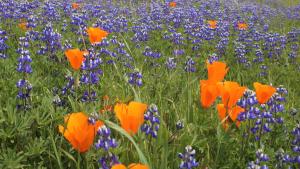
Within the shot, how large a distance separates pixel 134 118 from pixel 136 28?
4.54 m

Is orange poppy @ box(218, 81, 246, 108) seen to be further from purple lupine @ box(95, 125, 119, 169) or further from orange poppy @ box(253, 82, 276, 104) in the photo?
purple lupine @ box(95, 125, 119, 169)

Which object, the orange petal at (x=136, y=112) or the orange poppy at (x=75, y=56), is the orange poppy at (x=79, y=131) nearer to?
the orange petal at (x=136, y=112)

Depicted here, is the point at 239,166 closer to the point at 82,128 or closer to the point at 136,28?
the point at 82,128

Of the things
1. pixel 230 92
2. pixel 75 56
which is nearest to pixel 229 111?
pixel 230 92

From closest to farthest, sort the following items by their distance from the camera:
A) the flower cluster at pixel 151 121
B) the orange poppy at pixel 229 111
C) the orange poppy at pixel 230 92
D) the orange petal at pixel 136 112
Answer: the orange petal at pixel 136 112
the flower cluster at pixel 151 121
the orange poppy at pixel 230 92
the orange poppy at pixel 229 111

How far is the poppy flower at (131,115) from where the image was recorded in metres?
2.07

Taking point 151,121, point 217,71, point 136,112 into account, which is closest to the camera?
point 136,112

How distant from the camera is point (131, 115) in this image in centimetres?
208

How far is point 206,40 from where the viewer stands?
22.4 feet

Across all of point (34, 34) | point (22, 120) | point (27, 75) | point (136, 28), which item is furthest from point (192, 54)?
Answer: point (22, 120)

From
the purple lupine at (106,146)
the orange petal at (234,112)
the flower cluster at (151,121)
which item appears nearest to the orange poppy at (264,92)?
the orange petal at (234,112)

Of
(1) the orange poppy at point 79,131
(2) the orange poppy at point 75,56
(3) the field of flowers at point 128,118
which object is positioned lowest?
(3) the field of flowers at point 128,118

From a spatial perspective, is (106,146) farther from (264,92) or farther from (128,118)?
(264,92)

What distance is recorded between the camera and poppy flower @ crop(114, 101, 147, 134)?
2.07 m
